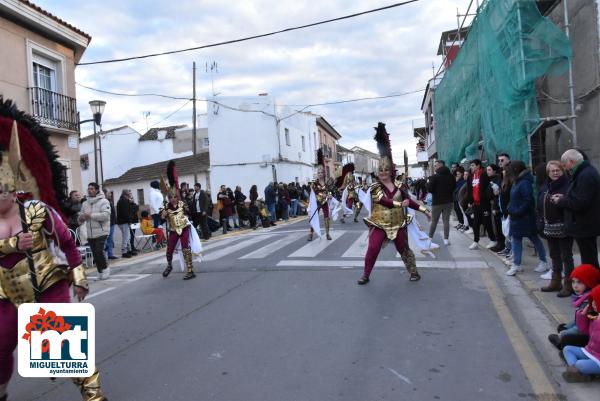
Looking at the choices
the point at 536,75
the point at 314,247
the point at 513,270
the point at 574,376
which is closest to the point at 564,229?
the point at 513,270

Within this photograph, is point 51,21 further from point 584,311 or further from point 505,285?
point 584,311

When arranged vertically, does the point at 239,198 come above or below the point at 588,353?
above

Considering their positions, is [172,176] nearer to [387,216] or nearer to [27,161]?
[387,216]

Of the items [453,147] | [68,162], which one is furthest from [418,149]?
[68,162]

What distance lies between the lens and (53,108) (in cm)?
1484

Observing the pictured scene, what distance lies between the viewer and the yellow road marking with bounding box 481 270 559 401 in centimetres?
355

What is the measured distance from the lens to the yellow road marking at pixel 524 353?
11.7 feet

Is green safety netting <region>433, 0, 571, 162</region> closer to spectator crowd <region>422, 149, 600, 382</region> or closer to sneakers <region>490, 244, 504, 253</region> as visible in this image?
spectator crowd <region>422, 149, 600, 382</region>

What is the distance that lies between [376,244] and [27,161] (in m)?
4.89

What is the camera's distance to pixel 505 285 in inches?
269

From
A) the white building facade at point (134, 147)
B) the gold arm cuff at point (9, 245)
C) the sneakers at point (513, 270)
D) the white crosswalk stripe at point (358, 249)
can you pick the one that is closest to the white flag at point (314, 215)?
the white crosswalk stripe at point (358, 249)

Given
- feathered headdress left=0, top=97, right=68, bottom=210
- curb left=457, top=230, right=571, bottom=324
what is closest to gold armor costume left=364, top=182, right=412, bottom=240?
curb left=457, top=230, right=571, bottom=324

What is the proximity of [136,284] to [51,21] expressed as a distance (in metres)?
10.1

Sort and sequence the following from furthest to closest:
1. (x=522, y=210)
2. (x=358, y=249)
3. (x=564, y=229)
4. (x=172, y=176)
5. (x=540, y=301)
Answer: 1. (x=358, y=249)
2. (x=172, y=176)
3. (x=522, y=210)
4. (x=540, y=301)
5. (x=564, y=229)
